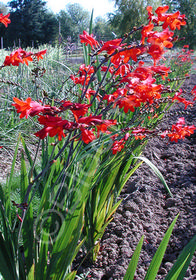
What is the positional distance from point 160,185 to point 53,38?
87.5 feet

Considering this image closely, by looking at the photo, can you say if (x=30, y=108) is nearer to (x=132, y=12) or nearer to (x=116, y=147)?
(x=116, y=147)

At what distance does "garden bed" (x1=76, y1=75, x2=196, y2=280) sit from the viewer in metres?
1.34

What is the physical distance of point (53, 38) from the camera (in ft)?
85.7

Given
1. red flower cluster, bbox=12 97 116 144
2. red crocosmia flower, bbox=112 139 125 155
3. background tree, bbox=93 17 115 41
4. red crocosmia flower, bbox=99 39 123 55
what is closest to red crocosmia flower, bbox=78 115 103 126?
red flower cluster, bbox=12 97 116 144

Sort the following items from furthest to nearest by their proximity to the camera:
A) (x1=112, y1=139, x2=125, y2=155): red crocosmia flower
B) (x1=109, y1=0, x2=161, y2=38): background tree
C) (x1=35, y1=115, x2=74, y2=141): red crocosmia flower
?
1. (x1=109, y1=0, x2=161, y2=38): background tree
2. (x1=112, y1=139, x2=125, y2=155): red crocosmia flower
3. (x1=35, y1=115, x2=74, y2=141): red crocosmia flower

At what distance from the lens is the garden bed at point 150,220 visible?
134 cm

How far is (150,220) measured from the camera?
1.69m

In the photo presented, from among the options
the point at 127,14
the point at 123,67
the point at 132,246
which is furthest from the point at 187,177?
the point at 127,14

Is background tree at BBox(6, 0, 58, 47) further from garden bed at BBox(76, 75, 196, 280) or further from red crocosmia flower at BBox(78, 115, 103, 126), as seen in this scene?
red crocosmia flower at BBox(78, 115, 103, 126)

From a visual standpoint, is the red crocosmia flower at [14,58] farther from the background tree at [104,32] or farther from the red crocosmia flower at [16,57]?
the background tree at [104,32]

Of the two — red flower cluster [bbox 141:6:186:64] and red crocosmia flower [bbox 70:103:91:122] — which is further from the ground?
red flower cluster [bbox 141:6:186:64]

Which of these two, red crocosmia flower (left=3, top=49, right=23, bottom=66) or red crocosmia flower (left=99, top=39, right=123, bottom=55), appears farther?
red crocosmia flower (left=3, top=49, right=23, bottom=66)

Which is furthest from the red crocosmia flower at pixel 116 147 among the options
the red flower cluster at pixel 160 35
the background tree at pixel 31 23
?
the background tree at pixel 31 23

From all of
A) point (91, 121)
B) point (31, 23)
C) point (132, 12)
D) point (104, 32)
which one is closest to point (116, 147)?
point (91, 121)
